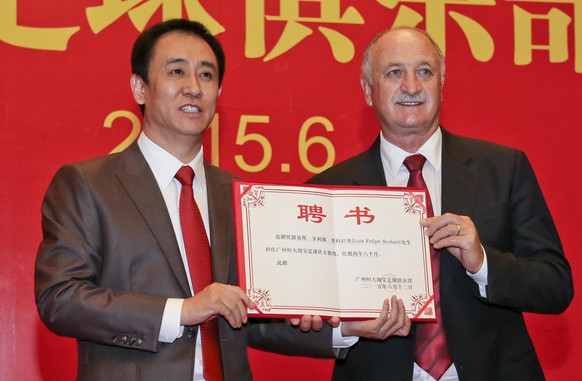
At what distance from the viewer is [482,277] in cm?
258

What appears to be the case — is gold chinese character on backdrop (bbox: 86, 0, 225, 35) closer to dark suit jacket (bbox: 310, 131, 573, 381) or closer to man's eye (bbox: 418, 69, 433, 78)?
man's eye (bbox: 418, 69, 433, 78)

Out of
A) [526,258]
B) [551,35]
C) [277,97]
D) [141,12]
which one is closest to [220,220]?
[526,258]

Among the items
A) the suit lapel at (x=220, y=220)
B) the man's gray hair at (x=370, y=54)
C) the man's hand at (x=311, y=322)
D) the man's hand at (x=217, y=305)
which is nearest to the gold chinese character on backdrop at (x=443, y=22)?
the man's gray hair at (x=370, y=54)

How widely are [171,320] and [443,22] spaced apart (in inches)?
83.5

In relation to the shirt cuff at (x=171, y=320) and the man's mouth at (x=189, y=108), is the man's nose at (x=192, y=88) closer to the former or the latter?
the man's mouth at (x=189, y=108)

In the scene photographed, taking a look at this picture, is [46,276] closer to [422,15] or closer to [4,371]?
[4,371]

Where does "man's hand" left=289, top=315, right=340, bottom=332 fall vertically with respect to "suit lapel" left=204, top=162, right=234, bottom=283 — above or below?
below

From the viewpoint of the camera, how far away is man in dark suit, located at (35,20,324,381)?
236 centimetres

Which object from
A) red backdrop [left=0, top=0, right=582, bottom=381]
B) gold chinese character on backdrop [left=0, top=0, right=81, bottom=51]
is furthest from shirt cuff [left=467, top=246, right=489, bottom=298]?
gold chinese character on backdrop [left=0, top=0, right=81, bottom=51]

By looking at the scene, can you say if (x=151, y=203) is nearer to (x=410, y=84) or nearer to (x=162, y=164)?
(x=162, y=164)

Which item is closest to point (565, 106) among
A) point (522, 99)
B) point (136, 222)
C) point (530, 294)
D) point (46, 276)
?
point (522, 99)

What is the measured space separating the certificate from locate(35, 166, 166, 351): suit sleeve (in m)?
0.29

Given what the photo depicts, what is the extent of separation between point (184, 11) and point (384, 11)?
835mm

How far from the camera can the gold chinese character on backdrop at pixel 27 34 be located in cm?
368
